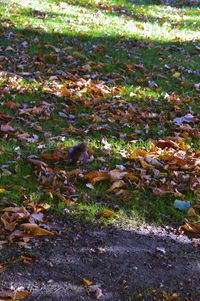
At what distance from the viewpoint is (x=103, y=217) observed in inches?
117

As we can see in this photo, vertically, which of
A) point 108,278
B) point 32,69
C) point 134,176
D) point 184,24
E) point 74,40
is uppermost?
point 184,24

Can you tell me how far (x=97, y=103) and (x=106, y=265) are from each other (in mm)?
3138

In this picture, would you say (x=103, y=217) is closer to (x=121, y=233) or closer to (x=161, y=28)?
(x=121, y=233)

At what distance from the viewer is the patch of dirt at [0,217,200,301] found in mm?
2256

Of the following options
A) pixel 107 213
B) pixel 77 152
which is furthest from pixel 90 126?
pixel 107 213

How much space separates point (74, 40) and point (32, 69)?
1961 millimetres

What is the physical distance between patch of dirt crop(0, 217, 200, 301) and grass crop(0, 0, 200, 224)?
0.76 feet

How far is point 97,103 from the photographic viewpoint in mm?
5148

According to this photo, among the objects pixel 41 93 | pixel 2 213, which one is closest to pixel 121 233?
pixel 2 213

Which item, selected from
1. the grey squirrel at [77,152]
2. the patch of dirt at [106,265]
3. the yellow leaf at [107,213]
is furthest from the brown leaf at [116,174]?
the patch of dirt at [106,265]

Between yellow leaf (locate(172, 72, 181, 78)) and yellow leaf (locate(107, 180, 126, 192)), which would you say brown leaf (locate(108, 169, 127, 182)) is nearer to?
yellow leaf (locate(107, 180, 126, 192))

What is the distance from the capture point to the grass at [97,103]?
322cm

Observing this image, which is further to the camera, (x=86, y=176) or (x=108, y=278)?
(x=86, y=176)

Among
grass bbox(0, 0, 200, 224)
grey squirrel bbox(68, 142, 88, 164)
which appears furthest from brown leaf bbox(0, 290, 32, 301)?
grey squirrel bbox(68, 142, 88, 164)
